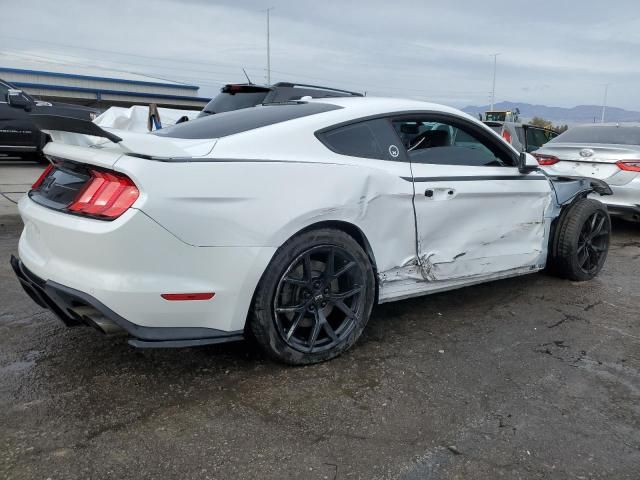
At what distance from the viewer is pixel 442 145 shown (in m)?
3.66

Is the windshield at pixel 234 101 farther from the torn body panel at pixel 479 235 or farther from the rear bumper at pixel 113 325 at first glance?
the rear bumper at pixel 113 325

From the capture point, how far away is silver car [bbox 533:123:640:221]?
632 centimetres

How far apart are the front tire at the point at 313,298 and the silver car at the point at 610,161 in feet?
12.6

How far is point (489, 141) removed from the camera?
395 centimetres

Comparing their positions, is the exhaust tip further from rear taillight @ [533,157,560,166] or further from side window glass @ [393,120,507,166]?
rear taillight @ [533,157,560,166]

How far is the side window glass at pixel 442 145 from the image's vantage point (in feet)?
11.3

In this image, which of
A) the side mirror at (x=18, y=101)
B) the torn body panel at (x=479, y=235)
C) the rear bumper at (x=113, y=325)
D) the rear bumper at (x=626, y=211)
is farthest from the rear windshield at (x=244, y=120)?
the side mirror at (x=18, y=101)

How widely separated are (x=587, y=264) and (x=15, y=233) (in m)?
5.72

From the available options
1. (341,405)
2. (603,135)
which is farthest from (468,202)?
(603,135)

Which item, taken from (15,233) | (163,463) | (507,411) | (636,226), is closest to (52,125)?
(163,463)

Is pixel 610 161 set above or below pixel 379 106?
below

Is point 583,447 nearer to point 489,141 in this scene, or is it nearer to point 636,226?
point 489,141

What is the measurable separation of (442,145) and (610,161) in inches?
150

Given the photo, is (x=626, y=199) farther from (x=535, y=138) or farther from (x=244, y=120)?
(x=535, y=138)
